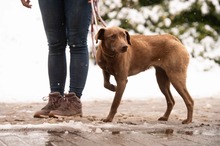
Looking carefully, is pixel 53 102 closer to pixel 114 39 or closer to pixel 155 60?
pixel 114 39

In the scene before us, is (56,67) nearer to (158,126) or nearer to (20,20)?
(158,126)

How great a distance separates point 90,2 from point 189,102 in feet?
4.22

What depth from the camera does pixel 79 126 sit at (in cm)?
418

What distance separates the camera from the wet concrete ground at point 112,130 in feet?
12.0

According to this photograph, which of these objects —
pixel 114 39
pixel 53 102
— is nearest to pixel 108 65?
pixel 114 39

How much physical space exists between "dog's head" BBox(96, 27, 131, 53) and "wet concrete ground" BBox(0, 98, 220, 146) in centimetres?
63

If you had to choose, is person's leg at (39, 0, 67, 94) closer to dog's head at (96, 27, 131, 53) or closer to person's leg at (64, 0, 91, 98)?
person's leg at (64, 0, 91, 98)

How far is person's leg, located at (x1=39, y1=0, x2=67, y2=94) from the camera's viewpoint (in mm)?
4789

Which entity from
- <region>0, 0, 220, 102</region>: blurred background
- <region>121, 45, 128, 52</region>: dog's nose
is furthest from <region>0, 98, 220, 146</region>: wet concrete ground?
<region>0, 0, 220, 102</region>: blurred background

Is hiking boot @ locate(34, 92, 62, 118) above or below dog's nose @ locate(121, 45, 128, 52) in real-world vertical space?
below

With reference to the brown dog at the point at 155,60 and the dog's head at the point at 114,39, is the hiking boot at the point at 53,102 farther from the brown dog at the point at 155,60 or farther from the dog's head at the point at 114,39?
the dog's head at the point at 114,39

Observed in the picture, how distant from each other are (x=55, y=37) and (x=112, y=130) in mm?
1157

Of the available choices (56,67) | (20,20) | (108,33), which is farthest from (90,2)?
(20,20)

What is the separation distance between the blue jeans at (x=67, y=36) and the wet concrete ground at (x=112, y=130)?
16.3 inches
